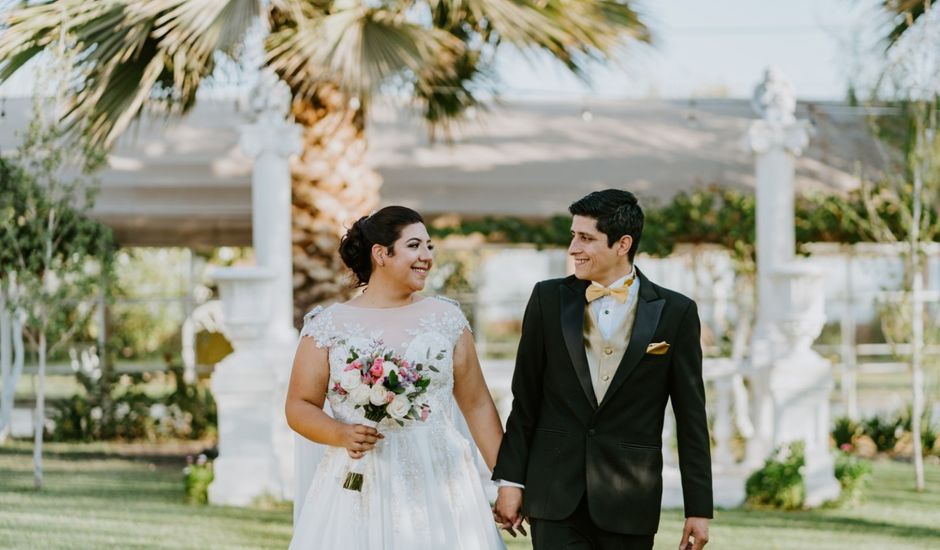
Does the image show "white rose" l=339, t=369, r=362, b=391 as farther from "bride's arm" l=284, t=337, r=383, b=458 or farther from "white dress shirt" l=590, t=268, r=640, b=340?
"white dress shirt" l=590, t=268, r=640, b=340

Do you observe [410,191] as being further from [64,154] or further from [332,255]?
[64,154]

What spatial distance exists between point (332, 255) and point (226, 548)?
3441 millimetres

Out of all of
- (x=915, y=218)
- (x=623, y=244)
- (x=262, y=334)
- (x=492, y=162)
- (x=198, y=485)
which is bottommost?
(x=198, y=485)

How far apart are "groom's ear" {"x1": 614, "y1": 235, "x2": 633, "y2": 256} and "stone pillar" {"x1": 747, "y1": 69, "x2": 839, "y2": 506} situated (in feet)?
18.0

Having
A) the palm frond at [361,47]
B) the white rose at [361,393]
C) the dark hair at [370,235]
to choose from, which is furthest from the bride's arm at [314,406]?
the palm frond at [361,47]

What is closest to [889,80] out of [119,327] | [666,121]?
[666,121]

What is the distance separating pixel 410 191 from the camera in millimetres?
12531

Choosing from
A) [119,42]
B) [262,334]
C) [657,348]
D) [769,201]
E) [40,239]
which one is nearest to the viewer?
[657,348]

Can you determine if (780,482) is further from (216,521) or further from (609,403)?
(609,403)

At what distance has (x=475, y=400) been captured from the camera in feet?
14.7

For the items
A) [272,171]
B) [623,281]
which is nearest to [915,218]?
[272,171]

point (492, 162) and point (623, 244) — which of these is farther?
point (492, 162)

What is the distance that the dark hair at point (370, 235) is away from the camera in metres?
4.41

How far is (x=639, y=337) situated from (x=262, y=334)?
18.7ft
